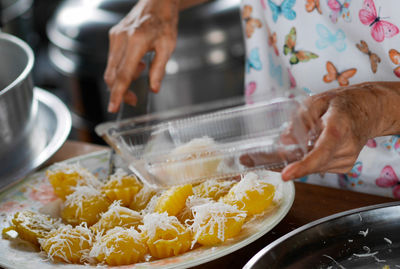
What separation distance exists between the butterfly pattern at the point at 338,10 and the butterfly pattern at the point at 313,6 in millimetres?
23

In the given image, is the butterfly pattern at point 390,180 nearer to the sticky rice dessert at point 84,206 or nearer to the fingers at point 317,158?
the fingers at point 317,158

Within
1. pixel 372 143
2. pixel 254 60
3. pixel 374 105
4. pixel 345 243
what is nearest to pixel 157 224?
pixel 345 243

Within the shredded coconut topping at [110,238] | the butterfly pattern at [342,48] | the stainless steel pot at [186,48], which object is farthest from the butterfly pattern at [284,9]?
the stainless steel pot at [186,48]

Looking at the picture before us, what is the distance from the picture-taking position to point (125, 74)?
→ 1.02 m

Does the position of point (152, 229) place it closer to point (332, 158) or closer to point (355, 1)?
point (332, 158)

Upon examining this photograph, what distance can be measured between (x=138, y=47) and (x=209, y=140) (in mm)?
241

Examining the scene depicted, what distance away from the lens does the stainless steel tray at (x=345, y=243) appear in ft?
2.18

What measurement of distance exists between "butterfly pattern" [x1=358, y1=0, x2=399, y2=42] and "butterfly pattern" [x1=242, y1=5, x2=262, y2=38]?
0.93 feet

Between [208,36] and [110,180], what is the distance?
1.10 meters

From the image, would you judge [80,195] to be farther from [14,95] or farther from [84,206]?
[14,95]

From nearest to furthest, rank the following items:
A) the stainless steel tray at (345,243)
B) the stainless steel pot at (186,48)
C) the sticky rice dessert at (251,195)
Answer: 1. the stainless steel tray at (345,243)
2. the sticky rice dessert at (251,195)
3. the stainless steel pot at (186,48)

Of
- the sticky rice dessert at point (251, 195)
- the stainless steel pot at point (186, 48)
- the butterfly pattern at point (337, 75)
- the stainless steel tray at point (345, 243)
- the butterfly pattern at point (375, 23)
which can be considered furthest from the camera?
the stainless steel pot at point (186, 48)

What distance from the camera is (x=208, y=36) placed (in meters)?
1.89

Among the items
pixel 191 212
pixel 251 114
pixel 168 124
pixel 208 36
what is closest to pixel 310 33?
pixel 251 114
